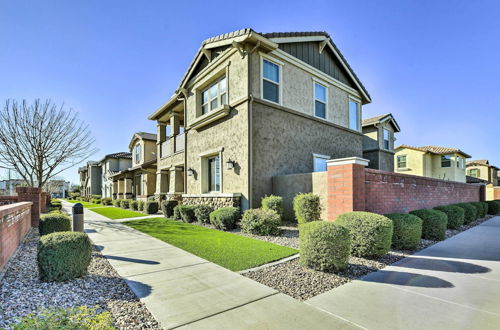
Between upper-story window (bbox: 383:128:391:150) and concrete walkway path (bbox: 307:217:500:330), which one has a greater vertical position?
upper-story window (bbox: 383:128:391:150)

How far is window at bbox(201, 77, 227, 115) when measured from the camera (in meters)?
13.1

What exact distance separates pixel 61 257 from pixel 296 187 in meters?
8.07

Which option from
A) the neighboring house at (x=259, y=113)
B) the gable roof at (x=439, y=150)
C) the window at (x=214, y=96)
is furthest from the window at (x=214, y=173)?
the gable roof at (x=439, y=150)

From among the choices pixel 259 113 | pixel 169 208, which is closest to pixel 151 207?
pixel 169 208

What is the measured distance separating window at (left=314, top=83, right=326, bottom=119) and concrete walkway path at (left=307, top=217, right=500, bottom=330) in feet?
32.0

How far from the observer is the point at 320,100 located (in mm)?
14406

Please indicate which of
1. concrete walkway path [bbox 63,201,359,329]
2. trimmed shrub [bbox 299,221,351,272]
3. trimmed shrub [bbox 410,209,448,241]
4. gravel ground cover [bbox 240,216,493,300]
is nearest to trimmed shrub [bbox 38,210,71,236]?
concrete walkway path [bbox 63,201,359,329]

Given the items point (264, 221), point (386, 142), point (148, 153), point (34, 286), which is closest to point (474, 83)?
point (386, 142)

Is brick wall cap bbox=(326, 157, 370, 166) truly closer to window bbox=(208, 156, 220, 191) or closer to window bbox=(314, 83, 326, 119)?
window bbox=(314, 83, 326, 119)

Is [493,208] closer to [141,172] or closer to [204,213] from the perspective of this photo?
[204,213]

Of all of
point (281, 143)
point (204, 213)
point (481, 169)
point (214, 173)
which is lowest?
point (204, 213)

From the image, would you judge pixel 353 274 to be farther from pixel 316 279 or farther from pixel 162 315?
pixel 162 315

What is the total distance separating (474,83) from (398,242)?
13345 millimetres

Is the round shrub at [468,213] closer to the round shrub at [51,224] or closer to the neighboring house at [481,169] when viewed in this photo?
the round shrub at [51,224]
